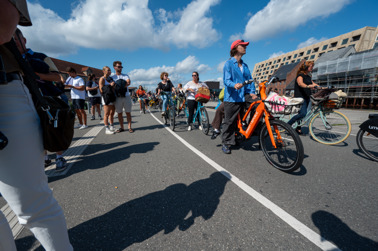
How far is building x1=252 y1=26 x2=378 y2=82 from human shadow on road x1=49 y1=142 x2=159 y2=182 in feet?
85.4

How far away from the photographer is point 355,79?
23.9 metres

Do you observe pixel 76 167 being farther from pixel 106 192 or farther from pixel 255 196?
pixel 255 196

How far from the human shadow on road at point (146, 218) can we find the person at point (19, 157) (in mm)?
468

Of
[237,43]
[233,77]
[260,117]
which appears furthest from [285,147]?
[237,43]

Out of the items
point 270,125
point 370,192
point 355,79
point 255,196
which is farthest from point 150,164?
point 355,79

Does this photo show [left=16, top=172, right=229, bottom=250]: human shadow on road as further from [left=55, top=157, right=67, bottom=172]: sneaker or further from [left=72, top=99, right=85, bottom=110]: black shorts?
[left=72, top=99, right=85, bottom=110]: black shorts

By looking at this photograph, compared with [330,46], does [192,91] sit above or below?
below

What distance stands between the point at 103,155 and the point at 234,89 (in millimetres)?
3194

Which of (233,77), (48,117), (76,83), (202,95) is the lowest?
(48,117)

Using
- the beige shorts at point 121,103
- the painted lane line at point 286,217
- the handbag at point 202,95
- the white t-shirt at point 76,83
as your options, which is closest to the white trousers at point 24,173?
the painted lane line at point 286,217

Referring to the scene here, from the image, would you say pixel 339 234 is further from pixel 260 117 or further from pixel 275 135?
pixel 260 117

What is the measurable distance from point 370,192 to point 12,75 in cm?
370

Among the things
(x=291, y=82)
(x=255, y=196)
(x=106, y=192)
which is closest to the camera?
(x=255, y=196)

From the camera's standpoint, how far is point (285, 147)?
9.20 ft
